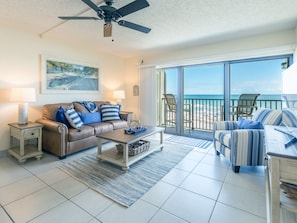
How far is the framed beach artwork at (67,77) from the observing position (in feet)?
11.1

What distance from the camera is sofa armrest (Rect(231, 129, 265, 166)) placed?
2232 mm

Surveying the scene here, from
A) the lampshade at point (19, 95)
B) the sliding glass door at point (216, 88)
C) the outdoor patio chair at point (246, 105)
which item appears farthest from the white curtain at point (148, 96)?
the lampshade at point (19, 95)

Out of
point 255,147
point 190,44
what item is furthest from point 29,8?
point 255,147

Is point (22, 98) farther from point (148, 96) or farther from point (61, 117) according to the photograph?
point (148, 96)

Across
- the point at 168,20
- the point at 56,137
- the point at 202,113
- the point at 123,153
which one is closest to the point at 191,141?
the point at 202,113

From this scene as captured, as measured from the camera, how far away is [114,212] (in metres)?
1.53

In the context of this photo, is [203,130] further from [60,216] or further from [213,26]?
[60,216]

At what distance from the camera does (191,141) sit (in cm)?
390

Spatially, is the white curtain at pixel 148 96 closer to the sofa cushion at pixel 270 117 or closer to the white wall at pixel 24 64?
the white wall at pixel 24 64

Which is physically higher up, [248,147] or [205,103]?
[205,103]

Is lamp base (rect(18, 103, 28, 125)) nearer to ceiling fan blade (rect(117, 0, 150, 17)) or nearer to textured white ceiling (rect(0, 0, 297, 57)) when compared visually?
textured white ceiling (rect(0, 0, 297, 57))

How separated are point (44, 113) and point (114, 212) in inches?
105

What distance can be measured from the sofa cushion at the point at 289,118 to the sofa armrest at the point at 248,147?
30cm

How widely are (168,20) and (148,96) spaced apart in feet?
8.05
